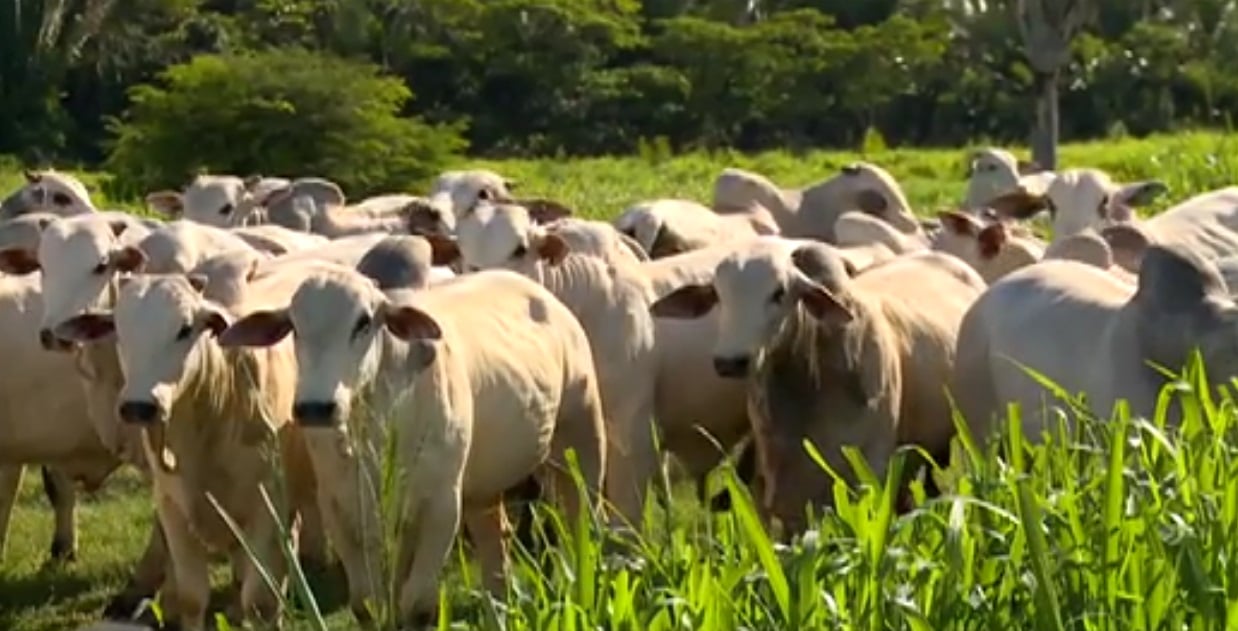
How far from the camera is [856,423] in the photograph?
8188 mm

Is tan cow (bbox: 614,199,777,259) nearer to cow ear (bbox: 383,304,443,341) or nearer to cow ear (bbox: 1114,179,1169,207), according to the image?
cow ear (bbox: 1114,179,1169,207)

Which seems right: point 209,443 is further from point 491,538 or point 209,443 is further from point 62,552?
point 62,552

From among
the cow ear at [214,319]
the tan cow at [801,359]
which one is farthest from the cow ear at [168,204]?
the cow ear at [214,319]

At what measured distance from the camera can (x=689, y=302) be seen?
8.20m

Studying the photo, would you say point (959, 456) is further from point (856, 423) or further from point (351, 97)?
point (351, 97)

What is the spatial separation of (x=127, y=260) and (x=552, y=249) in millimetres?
1665

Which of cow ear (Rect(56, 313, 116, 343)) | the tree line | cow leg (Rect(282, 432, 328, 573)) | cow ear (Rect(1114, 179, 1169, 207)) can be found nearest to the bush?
the tree line

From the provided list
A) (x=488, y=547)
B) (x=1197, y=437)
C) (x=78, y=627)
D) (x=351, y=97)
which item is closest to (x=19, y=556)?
(x=78, y=627)

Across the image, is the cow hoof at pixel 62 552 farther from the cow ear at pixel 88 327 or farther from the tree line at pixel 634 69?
the tree line at pixel 634 69

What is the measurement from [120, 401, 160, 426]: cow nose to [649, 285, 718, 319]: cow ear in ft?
6.00

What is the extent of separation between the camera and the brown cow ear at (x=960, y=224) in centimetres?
1136

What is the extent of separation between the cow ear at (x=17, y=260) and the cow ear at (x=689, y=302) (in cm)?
262

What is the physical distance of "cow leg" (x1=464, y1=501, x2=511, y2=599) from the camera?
27.8 feet

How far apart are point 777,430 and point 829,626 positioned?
374 cm
